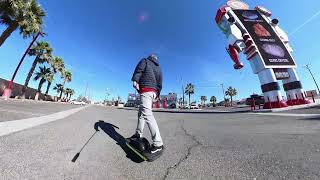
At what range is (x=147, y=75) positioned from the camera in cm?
371

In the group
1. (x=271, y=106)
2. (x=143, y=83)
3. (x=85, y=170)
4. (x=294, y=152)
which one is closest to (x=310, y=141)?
(x=294, y=152)

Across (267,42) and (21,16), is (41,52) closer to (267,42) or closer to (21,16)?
(21,16)

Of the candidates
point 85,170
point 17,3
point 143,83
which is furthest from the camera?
point 17,3

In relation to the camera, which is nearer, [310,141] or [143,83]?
[143,83]

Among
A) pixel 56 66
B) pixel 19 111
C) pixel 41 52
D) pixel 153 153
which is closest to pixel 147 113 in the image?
pixel 153 153

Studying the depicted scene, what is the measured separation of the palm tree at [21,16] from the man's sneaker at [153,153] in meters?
24.1

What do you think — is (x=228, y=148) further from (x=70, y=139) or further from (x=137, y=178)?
(x=70, y=139)

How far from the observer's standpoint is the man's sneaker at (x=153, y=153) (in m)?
3.01

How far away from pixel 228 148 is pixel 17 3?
2547 cm

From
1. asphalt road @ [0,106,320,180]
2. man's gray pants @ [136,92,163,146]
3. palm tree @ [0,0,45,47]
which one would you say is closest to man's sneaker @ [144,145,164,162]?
asphalt road @ [0,106,320,180]

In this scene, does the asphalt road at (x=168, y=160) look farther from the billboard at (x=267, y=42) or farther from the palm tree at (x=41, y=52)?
the palm tree at (x=41, y=52)

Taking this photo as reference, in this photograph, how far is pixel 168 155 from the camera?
11.0 ft

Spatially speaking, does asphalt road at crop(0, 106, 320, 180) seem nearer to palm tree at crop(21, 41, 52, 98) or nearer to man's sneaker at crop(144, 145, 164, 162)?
man's sneaker at crop(144, 145, 164, 162)

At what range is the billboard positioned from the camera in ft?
62.3
